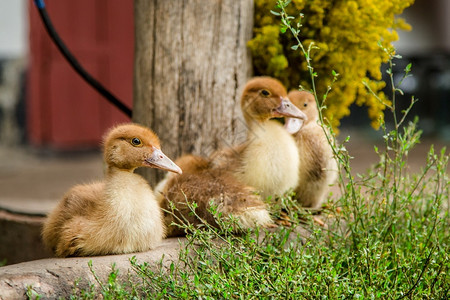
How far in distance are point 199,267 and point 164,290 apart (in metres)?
0.40

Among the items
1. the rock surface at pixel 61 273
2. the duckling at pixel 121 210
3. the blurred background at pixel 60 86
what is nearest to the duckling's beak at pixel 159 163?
the duckling at pixel 121 210

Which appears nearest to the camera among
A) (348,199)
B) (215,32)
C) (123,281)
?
(123,281)

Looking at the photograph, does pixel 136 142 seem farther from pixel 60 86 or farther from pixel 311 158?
pixel 60 86

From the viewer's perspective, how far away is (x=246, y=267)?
9.30 ft

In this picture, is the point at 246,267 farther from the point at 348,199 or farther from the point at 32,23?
the point at 32,23

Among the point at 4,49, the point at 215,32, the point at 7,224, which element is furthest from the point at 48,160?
the point at 215,32

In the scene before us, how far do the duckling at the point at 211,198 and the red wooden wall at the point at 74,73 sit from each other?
231 inches

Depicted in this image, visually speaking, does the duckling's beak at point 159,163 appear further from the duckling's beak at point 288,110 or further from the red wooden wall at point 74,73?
the red wooden wall at point 74,73

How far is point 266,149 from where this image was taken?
11.9ft

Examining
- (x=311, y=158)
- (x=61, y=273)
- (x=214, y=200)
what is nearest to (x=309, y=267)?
(x=214, y=200)

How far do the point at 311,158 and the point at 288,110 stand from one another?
37cm

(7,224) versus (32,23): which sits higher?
(32,23)

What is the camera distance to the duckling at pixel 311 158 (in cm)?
380

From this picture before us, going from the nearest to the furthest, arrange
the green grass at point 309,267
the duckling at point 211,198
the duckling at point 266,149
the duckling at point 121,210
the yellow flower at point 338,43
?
1. the green grass at point 309,267
2. the duckling at point 121,210
3. the duckling at point 211,198
4. the duckling at point 266,149
5. the yellow flower at point 338,43
